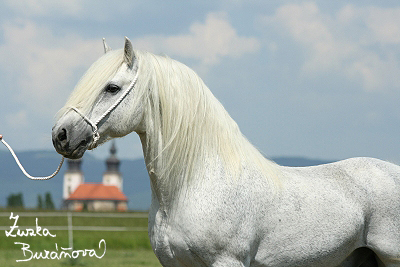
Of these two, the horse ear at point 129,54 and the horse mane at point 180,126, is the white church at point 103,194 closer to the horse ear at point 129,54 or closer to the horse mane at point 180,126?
the horse mane at point 180,126

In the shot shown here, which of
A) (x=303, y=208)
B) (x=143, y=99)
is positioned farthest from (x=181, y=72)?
(x=303, y=208)

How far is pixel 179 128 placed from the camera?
3.78m

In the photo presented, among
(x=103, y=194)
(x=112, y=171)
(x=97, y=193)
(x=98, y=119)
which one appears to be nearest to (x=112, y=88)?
(x=98, y=119)

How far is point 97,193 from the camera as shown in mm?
181875

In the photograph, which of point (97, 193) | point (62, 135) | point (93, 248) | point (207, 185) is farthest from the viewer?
point (97, 193)

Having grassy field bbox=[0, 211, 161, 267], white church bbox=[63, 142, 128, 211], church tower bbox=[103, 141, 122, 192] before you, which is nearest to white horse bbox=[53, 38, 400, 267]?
grassy field bbox=[0, 211, 161, 267]

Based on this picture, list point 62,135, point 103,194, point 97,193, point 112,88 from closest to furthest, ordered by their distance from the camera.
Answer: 1. point 62,135
2. point 112,88
3. point 103,194
4. point 97,193

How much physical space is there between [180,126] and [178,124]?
5 cm

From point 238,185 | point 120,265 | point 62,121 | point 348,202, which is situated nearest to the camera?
point 62,121

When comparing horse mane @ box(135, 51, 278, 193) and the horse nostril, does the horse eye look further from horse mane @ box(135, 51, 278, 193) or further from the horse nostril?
the horse nostril

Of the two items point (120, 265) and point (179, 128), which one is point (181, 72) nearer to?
point (179, 128)

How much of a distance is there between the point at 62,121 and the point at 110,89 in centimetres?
38

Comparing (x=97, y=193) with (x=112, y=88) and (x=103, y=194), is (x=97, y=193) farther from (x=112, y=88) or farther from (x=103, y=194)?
(x=112, y=88)

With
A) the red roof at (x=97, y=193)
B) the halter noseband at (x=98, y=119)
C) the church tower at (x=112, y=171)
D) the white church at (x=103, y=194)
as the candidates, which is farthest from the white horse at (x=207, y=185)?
the church tower at (x=112, y=171)
